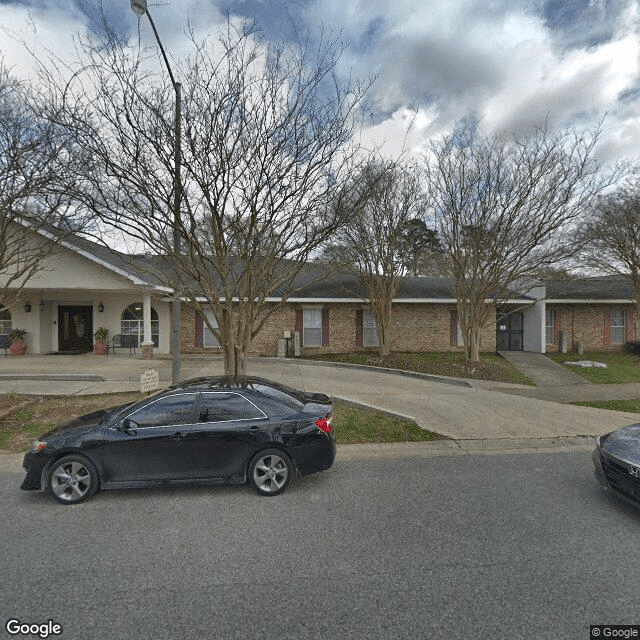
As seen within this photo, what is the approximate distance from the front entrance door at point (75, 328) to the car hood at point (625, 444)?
1858cm

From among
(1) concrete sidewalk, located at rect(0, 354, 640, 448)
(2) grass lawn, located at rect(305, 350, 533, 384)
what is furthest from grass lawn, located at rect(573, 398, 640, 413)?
(2) grass lawn, located at rect(305, 350, 533, 384)

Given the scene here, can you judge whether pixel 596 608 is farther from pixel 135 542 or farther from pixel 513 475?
pixel 135 542

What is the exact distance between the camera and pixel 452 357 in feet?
48.1

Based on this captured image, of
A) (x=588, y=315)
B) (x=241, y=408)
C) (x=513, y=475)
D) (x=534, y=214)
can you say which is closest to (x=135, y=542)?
(x=241, y=408)

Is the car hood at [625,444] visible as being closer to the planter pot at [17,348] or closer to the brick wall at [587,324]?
the brick wall at [587,324]

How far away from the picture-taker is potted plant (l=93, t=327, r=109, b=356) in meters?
14.5

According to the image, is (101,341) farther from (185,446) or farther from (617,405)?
(617,405)

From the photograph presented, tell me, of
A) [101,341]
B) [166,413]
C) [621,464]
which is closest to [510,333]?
[621,464]

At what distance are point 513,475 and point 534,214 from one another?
897 cm

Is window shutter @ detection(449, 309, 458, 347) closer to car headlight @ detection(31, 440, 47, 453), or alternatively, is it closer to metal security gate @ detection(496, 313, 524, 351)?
metal security gate @ detection(496, 313, 524, 351)

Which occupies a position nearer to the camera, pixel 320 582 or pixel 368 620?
pixel 368 620

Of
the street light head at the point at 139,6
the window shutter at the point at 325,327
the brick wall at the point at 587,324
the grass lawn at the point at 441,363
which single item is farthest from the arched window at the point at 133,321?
the brick wall at the point at 587,324

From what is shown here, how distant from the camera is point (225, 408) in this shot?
4309 millimetres

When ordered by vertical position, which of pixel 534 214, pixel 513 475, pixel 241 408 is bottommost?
pixel 513 475
